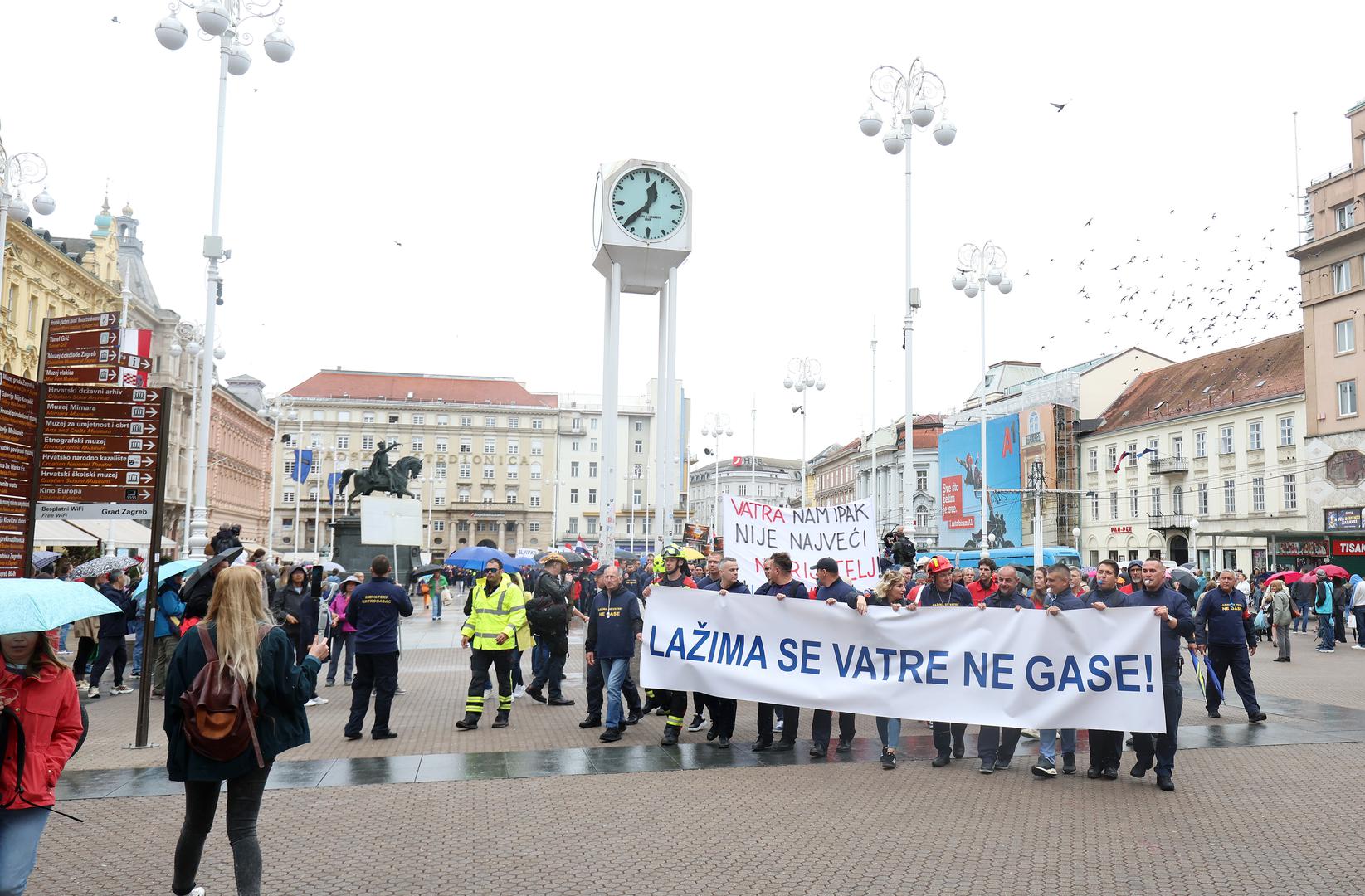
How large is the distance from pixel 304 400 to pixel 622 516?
3665 cm

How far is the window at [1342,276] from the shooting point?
42344 mm

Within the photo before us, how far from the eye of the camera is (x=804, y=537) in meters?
15.9

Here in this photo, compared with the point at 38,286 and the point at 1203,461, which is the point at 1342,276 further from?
the point at 38,286

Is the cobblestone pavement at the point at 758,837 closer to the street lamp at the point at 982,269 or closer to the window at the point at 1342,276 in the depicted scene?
the street lamp at the point at 982,269

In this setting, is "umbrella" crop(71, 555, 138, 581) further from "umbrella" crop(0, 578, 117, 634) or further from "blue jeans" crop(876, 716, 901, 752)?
"umbrella" crop(0, 578, 117, 634)

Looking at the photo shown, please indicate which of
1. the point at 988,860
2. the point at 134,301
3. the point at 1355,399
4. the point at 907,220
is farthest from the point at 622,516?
the point at 988,860

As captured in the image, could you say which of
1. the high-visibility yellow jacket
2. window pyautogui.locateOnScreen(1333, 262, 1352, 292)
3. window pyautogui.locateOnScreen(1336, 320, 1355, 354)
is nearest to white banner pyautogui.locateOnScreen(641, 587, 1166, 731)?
the high-visibility yellow jacket

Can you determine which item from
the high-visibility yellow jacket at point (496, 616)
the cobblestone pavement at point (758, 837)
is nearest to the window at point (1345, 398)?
the cobblestone pavement at point (758, 837)

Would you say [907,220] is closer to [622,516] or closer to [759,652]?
[759,652]

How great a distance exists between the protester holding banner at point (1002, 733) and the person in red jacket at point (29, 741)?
273 inches

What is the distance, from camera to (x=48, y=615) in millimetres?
4258

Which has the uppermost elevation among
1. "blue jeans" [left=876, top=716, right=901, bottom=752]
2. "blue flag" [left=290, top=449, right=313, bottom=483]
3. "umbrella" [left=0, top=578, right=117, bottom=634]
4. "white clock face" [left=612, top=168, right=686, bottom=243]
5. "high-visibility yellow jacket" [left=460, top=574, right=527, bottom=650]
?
"white clock face" [left=612, top=168, right=686, bottom=243]

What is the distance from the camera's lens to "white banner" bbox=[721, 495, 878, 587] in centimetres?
1571

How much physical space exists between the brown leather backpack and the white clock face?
29268mm
